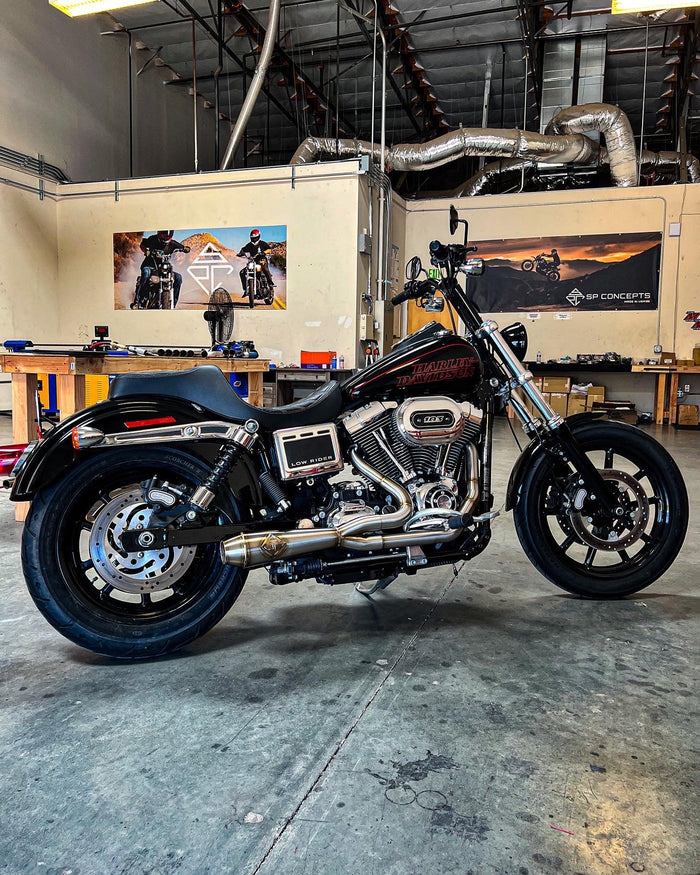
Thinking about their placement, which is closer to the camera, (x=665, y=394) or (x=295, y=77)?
(x=665, y=394)

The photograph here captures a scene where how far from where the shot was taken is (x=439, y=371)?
2.01 meters

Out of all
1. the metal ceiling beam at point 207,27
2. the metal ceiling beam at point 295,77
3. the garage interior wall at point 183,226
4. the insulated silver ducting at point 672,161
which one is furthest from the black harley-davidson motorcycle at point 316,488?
the insulated silver ducting at point 672,161

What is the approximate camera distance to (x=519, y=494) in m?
2.27

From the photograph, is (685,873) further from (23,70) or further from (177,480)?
(23,70)

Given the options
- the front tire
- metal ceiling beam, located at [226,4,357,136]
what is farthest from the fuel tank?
metal ceiling beam, located at [226,4,357,136]

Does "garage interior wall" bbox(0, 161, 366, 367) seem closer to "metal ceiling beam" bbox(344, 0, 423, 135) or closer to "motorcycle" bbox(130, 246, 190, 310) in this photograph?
"motorcycle" bbox(130, 246, 190, 310)

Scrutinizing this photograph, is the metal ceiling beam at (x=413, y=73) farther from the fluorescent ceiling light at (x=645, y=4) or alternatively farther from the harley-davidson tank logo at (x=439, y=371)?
the harley-davidson tank logo at (x=439, y=371)

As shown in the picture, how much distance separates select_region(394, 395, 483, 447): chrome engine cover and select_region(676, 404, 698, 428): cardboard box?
7.50 metres

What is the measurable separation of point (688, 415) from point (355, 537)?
7.83m

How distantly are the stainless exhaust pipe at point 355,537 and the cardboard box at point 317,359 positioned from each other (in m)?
6.10

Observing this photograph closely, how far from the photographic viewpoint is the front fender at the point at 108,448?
166cm

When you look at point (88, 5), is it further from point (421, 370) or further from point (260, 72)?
point (421, 370)

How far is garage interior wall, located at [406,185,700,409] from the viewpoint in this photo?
9.02 m

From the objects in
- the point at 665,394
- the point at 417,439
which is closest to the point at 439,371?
the point at 417,439
